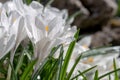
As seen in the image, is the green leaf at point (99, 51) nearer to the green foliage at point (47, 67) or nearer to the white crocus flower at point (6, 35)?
the green foliage at point (47, 67)

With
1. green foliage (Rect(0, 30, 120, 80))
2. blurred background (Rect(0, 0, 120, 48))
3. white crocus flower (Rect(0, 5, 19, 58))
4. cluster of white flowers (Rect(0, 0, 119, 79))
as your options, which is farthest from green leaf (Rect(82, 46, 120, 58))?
blurred background (Rect(0, 0, 120, 48))

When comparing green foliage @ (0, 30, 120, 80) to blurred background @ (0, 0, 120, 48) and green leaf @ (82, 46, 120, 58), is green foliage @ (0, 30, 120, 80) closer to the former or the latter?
green leaf @ (82, 46, 120, 58)

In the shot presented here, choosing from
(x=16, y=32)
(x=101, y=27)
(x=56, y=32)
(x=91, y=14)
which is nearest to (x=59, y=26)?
(x=56, y=32)

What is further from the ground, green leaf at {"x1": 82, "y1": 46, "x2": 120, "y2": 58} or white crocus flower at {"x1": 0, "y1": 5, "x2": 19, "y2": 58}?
white crocus flower at {"x1": 0, "y1": 5, "x2": 19, "y2": 58}

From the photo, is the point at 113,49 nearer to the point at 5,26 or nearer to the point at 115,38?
the point at 5,26

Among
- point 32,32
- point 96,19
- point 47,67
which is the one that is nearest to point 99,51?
point 47,67

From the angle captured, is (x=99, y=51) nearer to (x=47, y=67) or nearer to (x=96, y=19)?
(x=47, y=67)

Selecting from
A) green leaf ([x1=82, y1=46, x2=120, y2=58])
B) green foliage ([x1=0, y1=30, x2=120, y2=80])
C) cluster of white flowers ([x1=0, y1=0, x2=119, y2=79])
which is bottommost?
green leaf ([x1=82, y1=46, x2=120, y2=58])

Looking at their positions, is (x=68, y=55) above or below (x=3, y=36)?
below

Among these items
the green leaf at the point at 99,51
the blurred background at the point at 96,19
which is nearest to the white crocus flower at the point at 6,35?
the green leaf at the point at 99,51
